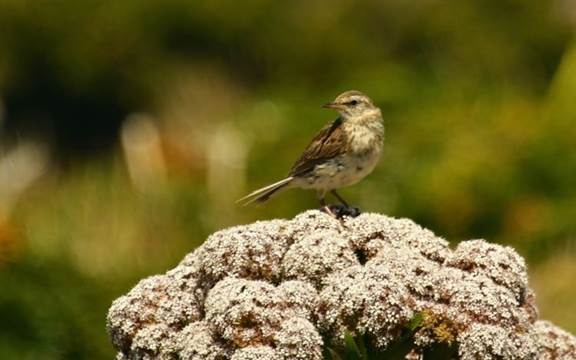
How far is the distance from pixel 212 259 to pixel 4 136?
18816 mm

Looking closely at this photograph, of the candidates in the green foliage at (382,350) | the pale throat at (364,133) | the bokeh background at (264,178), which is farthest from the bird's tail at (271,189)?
the green foliage at (382,350)

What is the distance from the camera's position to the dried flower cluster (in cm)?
650

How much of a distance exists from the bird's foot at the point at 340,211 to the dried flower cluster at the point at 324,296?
320 mm

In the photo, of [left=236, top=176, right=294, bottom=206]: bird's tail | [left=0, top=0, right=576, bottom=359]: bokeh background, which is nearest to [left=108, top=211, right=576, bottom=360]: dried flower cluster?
[left=236, top=176, right=294, bottom=206]: bird's tail

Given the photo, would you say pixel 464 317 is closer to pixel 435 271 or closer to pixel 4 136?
pixel 435 271

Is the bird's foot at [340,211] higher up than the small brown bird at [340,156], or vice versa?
the small brown bird at [340,156]

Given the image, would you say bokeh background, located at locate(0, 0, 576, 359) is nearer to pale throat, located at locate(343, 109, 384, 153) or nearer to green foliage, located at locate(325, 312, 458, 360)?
pale throat, located at locate(343, 109, 384, 153)

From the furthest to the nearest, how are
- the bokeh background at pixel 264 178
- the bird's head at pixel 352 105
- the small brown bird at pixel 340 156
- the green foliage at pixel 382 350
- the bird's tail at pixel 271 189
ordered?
the bokeh background at pixel 264 178
the bird's head at pixel 352 105
the bird's tail at pixel 271 189
the small brown bird at pixel 340 156
the green foliage at pixel 382 350

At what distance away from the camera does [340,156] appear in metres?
9.21

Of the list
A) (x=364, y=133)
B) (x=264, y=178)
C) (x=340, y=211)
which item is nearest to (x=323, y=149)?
(x=364, y=133)

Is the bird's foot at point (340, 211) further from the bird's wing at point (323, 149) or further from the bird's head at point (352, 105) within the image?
the bird's head at point (352, 105)

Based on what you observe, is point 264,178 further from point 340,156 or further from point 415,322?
point 415,322

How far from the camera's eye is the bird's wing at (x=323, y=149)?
9.23m

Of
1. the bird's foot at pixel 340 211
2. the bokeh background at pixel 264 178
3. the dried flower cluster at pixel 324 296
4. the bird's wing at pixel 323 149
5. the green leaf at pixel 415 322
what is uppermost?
the bokeh background at pixel 264 178
